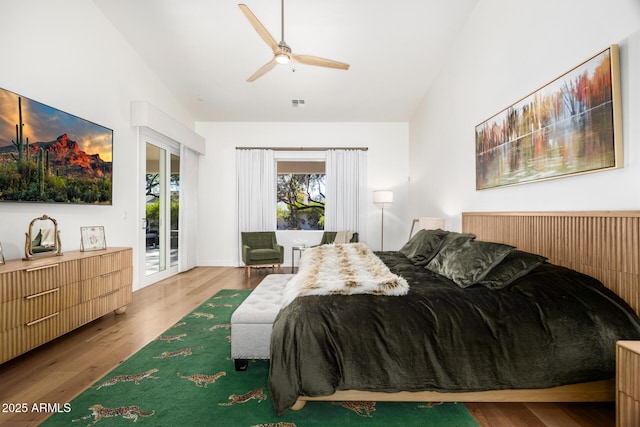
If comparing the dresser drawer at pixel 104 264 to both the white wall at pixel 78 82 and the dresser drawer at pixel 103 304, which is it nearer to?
the dresser drawer at pixel 103 304

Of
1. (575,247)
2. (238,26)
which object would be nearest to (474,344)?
(575,247)

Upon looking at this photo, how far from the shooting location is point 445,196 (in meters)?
4.22

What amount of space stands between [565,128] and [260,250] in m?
4.56

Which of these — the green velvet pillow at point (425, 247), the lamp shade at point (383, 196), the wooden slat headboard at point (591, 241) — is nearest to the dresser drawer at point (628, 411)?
the wooden slat headboard at point (591, 241)

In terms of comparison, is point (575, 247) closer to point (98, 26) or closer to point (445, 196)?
point (445, 196)

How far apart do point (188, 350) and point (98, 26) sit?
3.62m

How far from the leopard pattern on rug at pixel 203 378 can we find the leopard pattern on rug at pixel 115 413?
314 mm

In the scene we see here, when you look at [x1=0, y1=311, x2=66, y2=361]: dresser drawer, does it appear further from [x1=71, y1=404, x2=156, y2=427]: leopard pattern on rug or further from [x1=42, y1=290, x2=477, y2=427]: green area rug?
[x1=71, y1=404, x2=156, y2=427]: leopard pattern on rug

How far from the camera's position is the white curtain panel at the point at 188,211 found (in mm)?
5559

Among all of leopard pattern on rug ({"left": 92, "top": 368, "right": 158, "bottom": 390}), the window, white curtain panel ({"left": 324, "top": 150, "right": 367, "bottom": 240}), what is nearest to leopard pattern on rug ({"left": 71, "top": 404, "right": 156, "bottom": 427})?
leopard pattern on rug ({"left": 92, "top": 368, "right": 158, "bottom": 390})

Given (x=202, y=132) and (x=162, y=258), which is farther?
(x=202, y=132)

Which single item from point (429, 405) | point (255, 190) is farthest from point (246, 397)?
point (255, 190)

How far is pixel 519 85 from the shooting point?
254cm

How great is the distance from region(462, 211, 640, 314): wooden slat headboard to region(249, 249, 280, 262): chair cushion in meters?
3.73
